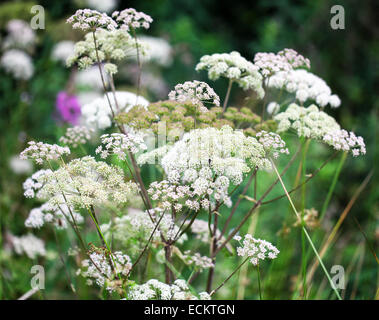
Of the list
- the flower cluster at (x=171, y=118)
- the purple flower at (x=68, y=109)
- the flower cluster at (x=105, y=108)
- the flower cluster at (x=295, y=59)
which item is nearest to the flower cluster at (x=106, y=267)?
the flower cluster at (x=171, y=118)

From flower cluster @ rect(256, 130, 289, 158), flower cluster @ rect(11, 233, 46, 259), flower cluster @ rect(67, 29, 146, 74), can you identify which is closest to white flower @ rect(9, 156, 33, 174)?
flower cluster @ rect(11, 233, 46, 259)

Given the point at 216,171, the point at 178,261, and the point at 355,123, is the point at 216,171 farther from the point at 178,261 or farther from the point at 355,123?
the point at 355,123

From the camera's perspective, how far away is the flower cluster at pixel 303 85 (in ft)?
4.90

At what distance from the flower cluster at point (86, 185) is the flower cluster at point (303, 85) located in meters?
0.73

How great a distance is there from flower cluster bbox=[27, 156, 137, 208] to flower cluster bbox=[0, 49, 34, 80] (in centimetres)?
256

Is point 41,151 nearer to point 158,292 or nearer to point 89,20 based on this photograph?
point 89,20

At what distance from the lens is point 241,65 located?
139 cm

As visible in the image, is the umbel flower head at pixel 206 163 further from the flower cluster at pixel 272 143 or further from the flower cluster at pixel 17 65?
the flower cluster at pixel 17 65

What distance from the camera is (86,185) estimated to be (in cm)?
107

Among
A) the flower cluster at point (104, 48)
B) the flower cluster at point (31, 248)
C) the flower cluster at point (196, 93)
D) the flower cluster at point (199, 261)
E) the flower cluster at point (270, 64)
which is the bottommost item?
the flower cluster at point (31, 248)

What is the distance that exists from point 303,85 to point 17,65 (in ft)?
8.88

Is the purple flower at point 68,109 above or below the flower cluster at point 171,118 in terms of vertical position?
above
